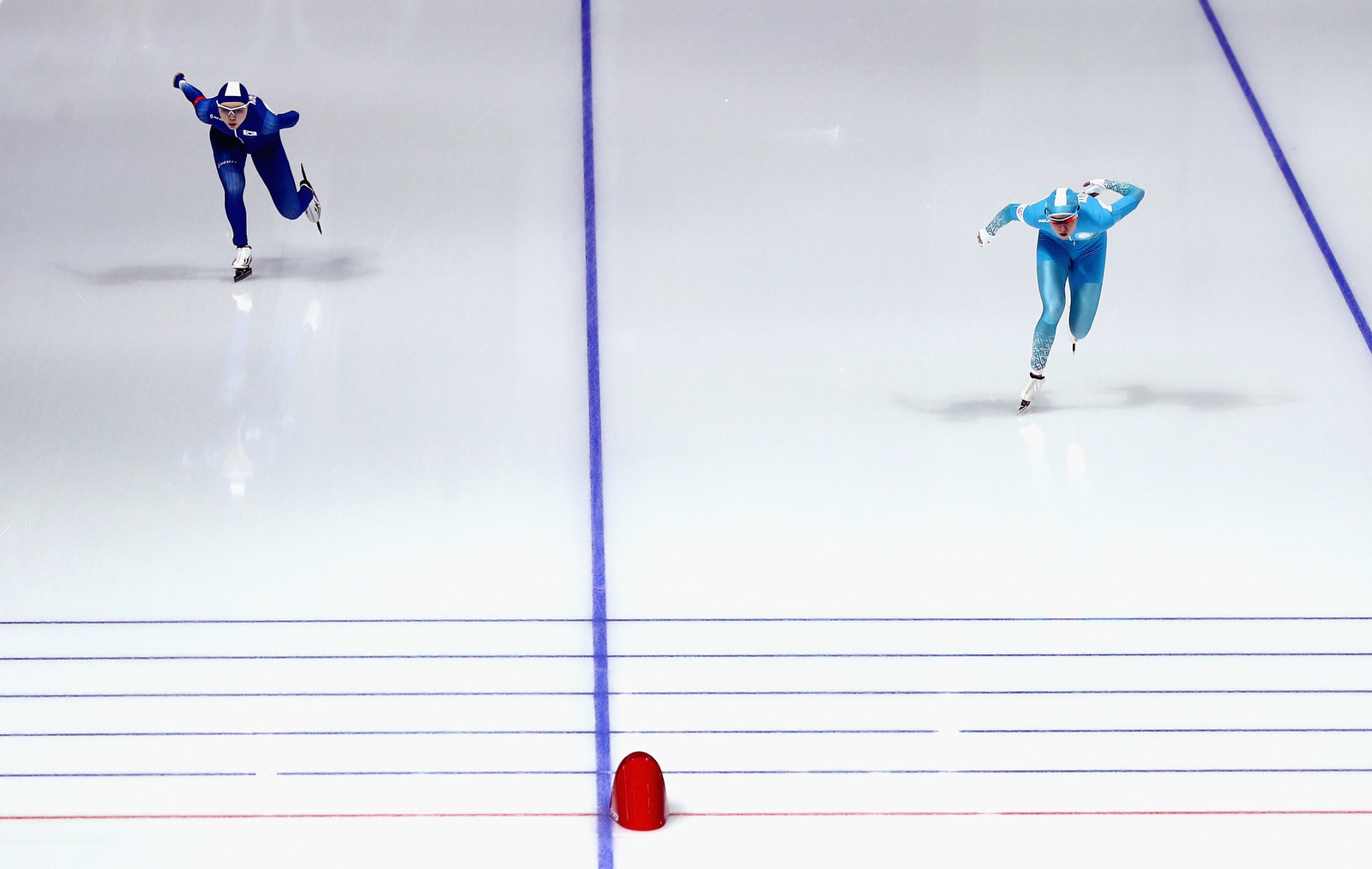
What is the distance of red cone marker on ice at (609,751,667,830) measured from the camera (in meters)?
4.38

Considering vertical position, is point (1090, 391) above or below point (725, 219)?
below

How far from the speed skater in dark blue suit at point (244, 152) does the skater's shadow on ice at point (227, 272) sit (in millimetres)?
83

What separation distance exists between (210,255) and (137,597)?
2341 mm

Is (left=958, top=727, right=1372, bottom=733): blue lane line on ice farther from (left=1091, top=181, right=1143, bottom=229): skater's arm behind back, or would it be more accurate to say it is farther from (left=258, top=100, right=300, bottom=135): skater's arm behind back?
(left=258, top=100, right=300, bottom=135): skater's arm behind back

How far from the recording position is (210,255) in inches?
289

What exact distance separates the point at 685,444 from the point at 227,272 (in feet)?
7.40

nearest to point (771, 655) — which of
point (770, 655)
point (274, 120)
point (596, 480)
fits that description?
point (770, 655)

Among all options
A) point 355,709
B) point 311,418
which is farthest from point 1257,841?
point 311,418

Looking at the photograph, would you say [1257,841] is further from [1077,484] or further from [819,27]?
[819,27]

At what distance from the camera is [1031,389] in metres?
6.33

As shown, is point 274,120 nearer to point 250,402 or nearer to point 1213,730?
point 250,402

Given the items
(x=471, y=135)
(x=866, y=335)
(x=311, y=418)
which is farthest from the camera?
(x=471, y=135)

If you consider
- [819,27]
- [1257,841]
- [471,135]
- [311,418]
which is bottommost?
[1257,841]

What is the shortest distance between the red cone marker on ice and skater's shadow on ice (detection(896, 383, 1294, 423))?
2347mm
